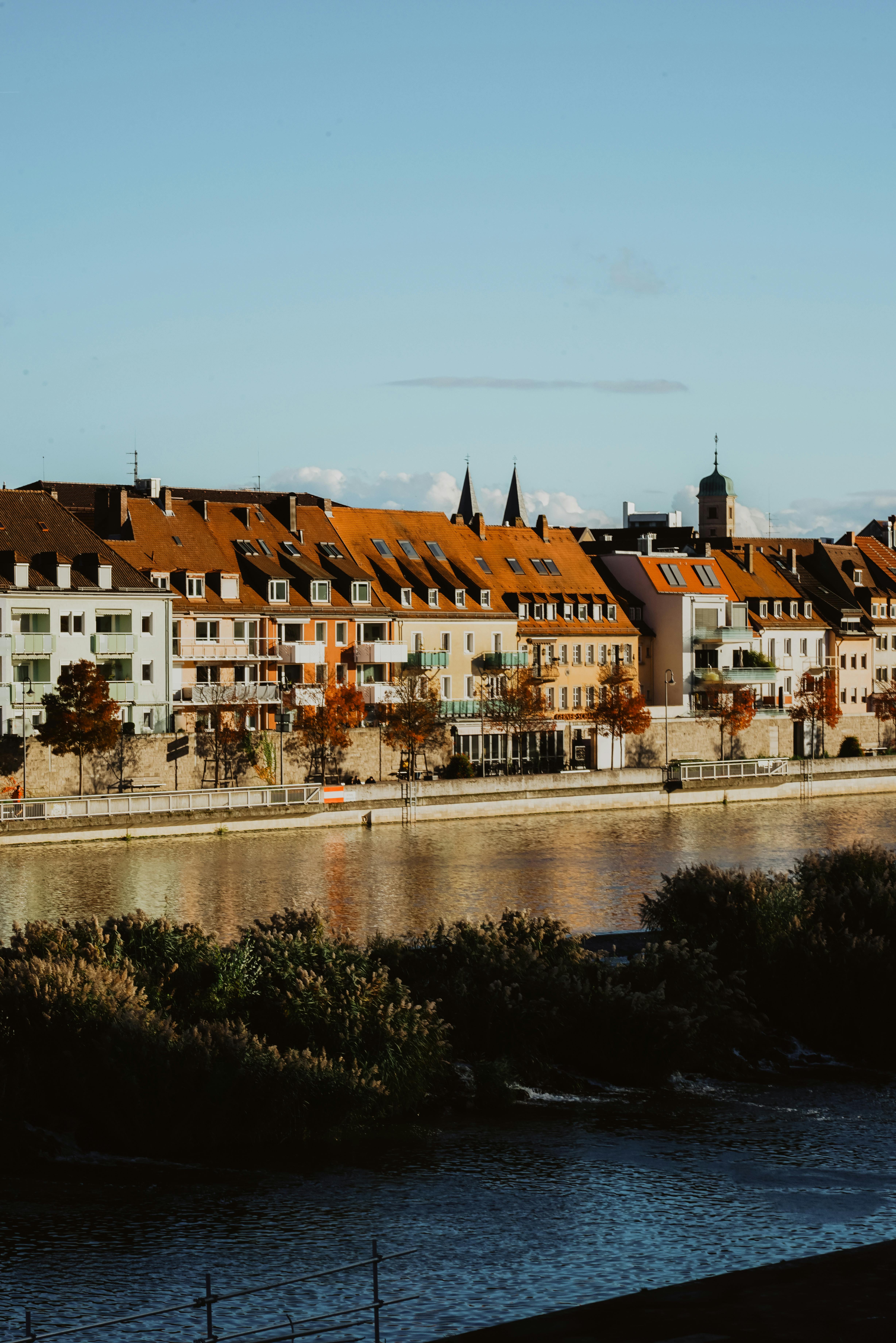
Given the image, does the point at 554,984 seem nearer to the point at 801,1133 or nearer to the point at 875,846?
the point at 801,1133

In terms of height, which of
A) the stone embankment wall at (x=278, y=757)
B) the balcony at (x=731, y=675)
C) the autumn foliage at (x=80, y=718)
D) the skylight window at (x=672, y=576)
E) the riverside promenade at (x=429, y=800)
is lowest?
the riverside promenade at (x=429, y=800)

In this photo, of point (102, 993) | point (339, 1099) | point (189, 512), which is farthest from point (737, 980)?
point (189, 512)

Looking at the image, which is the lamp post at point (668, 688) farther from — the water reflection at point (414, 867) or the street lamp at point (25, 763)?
the street lamp at point (25, 763)

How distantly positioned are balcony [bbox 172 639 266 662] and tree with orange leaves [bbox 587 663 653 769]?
1674 centimetres

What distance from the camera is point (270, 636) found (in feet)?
255

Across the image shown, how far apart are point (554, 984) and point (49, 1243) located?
33.6 feet

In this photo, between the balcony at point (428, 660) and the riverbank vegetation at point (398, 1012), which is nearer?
the riverbank vegetation at point (398, 1012)

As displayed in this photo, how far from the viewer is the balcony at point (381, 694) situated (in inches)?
3157

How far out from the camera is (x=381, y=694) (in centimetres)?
8044

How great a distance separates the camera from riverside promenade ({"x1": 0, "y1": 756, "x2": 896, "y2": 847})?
203 feet

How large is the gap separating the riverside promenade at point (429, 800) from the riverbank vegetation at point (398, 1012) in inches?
1097

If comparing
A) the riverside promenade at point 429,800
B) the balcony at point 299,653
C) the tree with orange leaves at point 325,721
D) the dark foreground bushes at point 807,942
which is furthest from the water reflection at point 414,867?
the balcony at point 299,653

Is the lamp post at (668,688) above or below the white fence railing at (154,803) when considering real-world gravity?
above

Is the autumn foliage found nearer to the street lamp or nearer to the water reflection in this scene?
the street lamp
